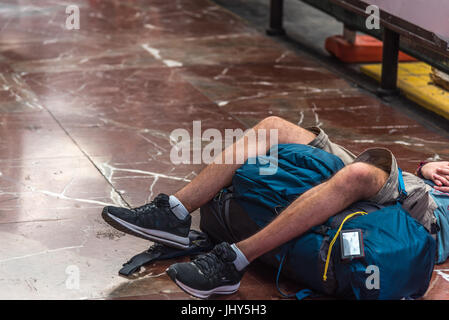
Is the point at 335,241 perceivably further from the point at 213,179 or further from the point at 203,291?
the point at 213,179

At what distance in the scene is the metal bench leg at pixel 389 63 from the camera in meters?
5.92

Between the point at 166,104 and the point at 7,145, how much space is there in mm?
1301

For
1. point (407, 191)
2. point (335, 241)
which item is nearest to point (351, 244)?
point (335, 241)

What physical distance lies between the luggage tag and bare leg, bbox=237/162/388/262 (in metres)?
0.12

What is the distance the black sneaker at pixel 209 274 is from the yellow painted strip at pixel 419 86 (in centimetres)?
301

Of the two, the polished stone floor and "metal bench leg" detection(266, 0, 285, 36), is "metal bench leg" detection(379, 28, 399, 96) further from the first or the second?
"metal bench leg" detection(266, 0, 285, 36)

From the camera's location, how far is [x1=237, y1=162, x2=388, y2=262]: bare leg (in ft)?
10.0

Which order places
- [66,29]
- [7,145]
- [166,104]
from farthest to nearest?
[66,29] → [166,104] → [7,145]

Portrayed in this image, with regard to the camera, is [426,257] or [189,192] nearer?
[426,257]

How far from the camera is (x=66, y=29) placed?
7930 mm

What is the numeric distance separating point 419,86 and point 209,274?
11.7 feet

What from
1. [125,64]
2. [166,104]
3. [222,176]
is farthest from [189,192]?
[125,64]

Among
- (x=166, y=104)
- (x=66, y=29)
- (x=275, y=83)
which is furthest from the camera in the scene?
(x=66, y=29)

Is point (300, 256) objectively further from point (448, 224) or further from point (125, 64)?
point (125, 64)
